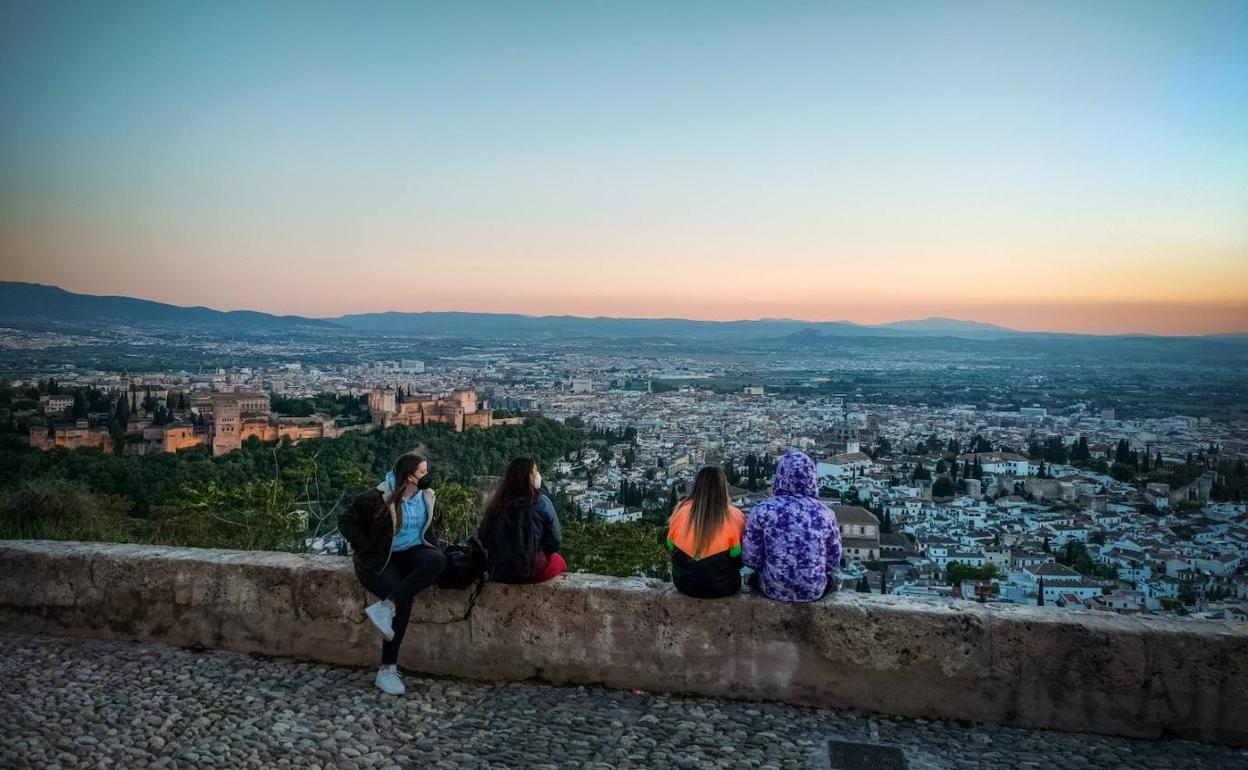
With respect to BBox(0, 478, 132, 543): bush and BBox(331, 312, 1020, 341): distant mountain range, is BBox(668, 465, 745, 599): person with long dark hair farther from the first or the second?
BBox(331, 312, 1020, 341): distant mountain range

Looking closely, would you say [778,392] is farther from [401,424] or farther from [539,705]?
[539,705]

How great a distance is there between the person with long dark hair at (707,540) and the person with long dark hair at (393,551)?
1.03 m

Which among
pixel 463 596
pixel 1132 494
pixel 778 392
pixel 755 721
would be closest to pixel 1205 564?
pixel 1132 494

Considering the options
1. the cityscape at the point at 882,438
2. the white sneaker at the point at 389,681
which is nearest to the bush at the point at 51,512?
the cityscape at the point at 882,438

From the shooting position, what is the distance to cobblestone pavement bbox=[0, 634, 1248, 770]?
2.73 metres

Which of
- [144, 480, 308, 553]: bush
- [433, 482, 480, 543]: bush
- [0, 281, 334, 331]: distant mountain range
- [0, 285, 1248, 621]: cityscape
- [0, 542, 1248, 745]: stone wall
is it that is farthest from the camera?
[0, 281, 334, 331]: distant mountain range

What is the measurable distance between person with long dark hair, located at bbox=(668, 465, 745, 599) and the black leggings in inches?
40.6

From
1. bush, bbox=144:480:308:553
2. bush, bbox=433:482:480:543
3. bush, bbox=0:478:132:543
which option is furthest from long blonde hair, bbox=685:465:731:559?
bush, bbox=0:478:132:543

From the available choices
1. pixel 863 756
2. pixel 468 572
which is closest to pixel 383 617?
pixel 468 572

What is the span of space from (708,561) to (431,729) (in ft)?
4.08

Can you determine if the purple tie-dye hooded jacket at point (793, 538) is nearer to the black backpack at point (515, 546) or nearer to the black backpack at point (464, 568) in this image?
the black backpack at point (515, 546)

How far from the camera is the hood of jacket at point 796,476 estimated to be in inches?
132

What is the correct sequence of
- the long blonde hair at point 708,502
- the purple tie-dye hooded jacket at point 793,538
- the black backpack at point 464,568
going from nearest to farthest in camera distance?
the purple tie-dye hooded jacket at point 793,538 < the long blonde hair at point 708,502 < the black backpack at point 464,568

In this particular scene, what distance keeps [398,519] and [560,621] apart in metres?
0.83
